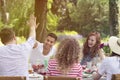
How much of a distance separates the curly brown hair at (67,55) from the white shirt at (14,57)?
362mm

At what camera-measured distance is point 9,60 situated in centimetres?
340

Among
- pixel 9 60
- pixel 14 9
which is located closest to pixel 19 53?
pixel 9 60

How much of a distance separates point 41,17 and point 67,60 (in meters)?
6.40

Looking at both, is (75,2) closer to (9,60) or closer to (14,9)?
(14,9)

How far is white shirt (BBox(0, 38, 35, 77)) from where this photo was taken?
338 cm

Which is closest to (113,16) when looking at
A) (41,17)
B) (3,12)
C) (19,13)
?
(41,17)

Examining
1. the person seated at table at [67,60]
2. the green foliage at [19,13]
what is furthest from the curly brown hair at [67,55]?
the green foliage at [19,13]

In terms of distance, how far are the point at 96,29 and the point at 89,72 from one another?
6.66m

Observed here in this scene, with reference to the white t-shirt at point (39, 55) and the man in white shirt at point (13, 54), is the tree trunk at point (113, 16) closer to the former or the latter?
the white t-shirt at point (39, 55)

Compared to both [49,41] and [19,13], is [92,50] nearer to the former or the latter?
[49,41]

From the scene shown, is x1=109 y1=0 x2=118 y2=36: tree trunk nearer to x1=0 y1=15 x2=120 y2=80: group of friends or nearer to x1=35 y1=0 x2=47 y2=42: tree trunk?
x1=35 y1=0 x2=47 y2=42: tree trunk

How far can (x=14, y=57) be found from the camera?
3.39m

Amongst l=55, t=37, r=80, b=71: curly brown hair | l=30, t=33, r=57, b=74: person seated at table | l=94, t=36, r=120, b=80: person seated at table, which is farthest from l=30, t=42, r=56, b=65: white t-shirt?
l=55, t=37, r=80, b=71: curly brown hair

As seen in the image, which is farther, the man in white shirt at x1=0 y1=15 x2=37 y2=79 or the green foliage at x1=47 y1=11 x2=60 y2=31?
the green foliage at x1=47 y1=11 x2=60 y2=31
